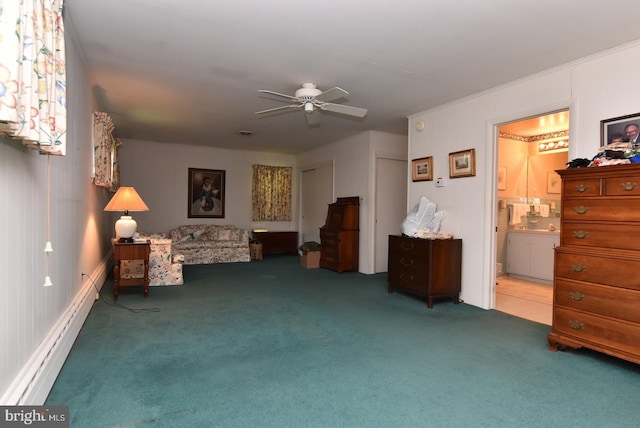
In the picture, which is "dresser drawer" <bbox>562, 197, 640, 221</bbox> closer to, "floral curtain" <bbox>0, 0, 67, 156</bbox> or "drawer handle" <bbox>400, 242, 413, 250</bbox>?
"drawer handle" <bbox>400, 242, 413, 250</bbox>

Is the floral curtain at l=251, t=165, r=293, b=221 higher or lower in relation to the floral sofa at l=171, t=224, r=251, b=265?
higher

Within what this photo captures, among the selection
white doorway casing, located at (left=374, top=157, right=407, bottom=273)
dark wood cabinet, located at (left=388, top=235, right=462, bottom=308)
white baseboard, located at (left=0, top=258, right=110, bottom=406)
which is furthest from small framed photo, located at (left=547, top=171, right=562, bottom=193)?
white baseboard, located at (left=0, top=258, right=110, bottom=406)

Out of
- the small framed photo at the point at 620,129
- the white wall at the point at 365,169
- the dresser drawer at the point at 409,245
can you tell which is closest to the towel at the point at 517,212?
the white wall at the point at 365,169

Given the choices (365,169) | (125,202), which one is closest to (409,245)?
(365,169)

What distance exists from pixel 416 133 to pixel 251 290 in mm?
3224

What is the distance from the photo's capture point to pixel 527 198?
6371mm

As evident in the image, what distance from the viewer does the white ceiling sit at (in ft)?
8.29

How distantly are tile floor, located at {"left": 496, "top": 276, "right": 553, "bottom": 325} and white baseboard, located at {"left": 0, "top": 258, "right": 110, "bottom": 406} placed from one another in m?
4.18

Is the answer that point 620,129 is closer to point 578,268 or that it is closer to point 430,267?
point 578,268

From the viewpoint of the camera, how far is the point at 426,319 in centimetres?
374

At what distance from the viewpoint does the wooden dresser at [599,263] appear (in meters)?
2.51

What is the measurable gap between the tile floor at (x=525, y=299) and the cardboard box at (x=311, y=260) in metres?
3.14

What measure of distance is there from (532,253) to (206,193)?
261 inches

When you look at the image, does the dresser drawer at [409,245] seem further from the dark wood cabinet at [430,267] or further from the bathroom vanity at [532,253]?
the bathroom vanity at [532,253]
